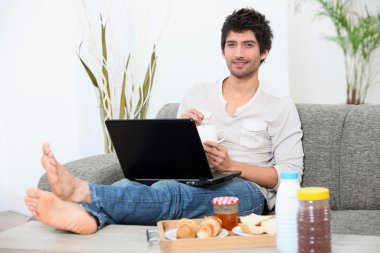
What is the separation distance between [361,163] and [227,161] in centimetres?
52

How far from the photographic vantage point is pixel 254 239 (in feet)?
5.62

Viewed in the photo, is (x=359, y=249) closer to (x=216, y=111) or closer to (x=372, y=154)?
(x=372, y=154)

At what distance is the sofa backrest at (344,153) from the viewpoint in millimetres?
2420

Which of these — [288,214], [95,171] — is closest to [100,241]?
[288,214]

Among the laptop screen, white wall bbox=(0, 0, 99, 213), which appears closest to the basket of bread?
the laptop screen

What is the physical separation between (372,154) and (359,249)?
0.85 metres

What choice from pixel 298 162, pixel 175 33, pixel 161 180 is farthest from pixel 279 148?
pixel 175 33

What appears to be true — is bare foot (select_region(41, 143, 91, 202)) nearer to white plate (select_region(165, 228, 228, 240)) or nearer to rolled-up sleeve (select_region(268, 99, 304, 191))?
white plate (select_region(165, 228, 228, 240))

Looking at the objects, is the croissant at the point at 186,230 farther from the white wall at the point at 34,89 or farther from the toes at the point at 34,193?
the white wall at the point at 34,89

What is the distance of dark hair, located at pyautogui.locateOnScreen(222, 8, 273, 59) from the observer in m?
2.65

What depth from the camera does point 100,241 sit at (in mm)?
1826

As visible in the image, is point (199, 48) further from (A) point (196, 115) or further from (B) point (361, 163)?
(B) point (361, 163)

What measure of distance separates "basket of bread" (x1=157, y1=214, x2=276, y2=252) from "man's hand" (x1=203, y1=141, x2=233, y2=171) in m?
0.51

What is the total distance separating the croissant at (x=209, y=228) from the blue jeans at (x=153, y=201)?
321mm
